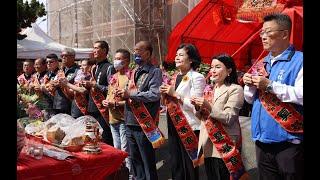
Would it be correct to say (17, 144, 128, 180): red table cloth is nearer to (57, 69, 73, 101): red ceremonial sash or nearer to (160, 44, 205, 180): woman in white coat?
(160, 44, 205, 180): woman in white coat

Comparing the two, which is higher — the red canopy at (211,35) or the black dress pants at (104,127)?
the red canopy at (211,35)

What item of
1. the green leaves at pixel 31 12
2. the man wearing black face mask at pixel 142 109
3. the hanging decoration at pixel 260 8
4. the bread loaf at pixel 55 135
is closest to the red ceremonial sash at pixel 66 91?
the man wearing black face mask at pixel 142 109

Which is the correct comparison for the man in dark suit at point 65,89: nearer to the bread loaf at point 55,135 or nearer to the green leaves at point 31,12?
the bread loaf at point 55,135

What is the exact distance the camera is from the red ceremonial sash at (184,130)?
3.81 meters

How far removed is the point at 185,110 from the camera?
3848 mm

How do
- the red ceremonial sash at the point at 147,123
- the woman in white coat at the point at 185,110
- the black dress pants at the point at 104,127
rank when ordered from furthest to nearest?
1. the black dress pants at the point at 104,127
2. the red ceremonial sash at the point at 147,123
3. the woman in white coat at the point at 185,110

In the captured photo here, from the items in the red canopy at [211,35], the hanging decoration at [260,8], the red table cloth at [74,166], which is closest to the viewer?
the red table cloth at [74,166]

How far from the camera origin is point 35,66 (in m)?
6.36

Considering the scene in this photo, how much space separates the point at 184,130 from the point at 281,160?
1311 mm

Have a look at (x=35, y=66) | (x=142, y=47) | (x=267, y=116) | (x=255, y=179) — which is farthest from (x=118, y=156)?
(x=35, y=66)

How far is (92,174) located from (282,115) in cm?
137

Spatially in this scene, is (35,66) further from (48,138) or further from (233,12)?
(233,12)

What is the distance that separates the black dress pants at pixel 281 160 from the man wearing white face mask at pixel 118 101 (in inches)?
82.2

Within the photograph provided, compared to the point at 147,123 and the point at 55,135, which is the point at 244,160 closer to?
the point at 147,123
